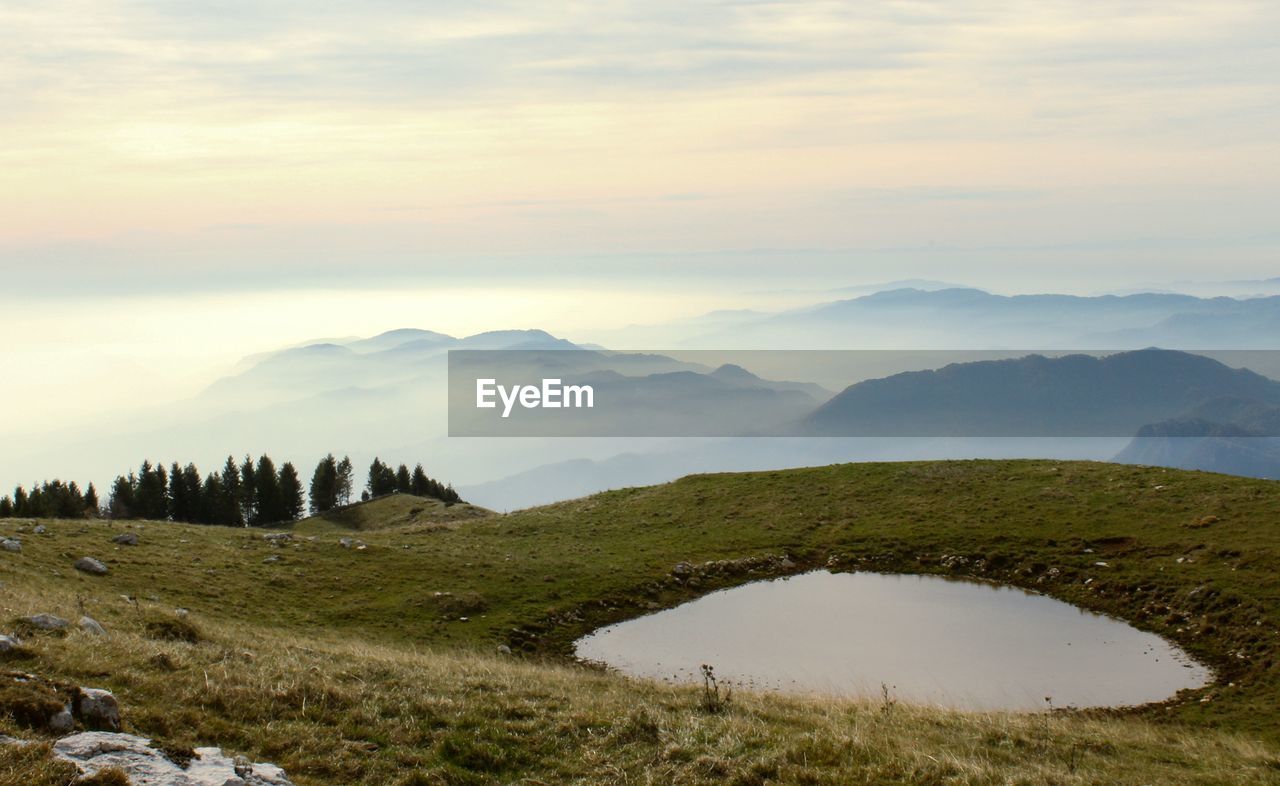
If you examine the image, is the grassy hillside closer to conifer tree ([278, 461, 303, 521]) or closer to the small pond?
the small pond

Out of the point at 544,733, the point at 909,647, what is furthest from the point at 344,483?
the point at 544,733

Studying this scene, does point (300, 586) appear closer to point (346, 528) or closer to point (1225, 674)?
point (1225, 674)

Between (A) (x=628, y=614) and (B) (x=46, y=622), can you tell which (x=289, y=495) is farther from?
(B) (x=46, y=622)

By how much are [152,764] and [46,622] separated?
31.0 feet

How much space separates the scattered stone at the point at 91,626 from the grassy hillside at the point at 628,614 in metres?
0.68

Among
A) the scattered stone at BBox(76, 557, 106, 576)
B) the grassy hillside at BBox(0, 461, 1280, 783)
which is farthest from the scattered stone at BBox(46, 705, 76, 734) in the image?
the scattered stone at BBox(76, 557, 106, 576)

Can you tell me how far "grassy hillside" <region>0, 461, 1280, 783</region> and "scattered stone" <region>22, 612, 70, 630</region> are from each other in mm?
940

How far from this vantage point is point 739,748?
1414 cm

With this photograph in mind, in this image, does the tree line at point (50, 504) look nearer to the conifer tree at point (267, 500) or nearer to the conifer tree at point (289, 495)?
the conifer tree at point (267, 500)

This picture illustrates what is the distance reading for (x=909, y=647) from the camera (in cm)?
3084

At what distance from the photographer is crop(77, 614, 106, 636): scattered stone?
1882 centimetres

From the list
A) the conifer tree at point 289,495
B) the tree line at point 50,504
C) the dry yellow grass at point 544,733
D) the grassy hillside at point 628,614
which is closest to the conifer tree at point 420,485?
the conifer tree at point 289,495

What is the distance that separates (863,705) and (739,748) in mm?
6913

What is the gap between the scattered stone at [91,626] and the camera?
18.8 m
